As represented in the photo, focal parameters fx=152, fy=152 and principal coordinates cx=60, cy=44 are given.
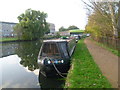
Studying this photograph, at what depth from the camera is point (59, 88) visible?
6.49 m

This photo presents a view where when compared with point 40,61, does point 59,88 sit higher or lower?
lower

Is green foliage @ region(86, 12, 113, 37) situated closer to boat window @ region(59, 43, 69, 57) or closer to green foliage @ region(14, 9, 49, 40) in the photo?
boat window @ region(59, 43, 69, 57)

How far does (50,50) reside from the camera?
7.98 m

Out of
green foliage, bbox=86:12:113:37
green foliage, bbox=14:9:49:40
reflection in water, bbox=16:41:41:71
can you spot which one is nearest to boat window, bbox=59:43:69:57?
reflection in water, bbox=16:41:41:71

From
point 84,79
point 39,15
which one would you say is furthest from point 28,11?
point 84,79

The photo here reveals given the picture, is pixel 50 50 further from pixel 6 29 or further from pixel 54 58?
pixel 6 29

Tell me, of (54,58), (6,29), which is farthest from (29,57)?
(6,29)

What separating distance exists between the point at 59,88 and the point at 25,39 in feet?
140

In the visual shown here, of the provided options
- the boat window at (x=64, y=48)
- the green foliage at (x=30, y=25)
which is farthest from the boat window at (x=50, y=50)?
the green foliage at (x=30, y=25)

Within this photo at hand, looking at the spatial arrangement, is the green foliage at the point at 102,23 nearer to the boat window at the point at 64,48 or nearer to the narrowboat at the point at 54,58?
the boat window at the point at 64,48

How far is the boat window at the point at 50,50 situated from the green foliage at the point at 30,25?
38.7 meters

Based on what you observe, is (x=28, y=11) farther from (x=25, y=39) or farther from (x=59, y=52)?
(x=59, y=52)

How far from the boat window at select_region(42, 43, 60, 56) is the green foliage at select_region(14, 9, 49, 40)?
127 feet

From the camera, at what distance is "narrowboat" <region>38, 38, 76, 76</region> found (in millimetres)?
7344
